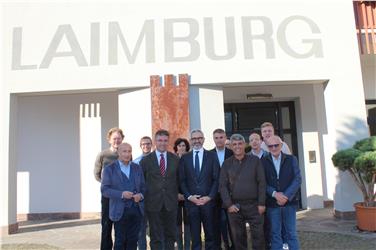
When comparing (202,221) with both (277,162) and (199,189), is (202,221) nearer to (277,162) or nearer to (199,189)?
(199,189)

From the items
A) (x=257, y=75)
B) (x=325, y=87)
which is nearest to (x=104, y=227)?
(x=257, y=75)

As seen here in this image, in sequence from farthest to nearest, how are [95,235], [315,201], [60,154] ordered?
[315,201]
[60,154]
[95,235]

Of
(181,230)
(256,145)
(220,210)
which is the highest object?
(256,145)

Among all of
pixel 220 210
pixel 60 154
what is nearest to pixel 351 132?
pixel 220 210

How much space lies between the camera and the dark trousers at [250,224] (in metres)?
4.49

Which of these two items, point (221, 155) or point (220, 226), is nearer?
point (220, 226)

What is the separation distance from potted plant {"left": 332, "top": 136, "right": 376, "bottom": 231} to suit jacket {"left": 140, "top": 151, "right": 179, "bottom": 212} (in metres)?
3.55

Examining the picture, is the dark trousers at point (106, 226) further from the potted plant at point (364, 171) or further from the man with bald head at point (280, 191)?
the potted plant at point (364, 171)

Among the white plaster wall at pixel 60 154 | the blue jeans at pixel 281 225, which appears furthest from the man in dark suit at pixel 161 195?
the white plaster wall at pixel 60 154

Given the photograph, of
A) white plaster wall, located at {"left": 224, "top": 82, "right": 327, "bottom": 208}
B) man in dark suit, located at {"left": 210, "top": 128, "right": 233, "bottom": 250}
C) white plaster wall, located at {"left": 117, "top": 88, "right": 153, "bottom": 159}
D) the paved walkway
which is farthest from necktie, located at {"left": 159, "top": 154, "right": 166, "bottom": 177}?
white plaster wall, located at {"left": 224, "top": 82, "right": 327, "bottom": 208}

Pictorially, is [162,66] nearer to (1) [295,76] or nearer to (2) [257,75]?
(2) [257,75]

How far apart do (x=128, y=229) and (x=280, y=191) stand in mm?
1967

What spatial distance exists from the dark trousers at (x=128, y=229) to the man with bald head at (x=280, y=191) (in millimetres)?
1685

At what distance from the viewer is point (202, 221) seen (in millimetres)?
4750
